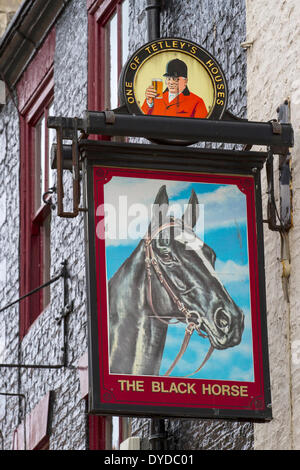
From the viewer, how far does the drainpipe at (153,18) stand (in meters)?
12.2

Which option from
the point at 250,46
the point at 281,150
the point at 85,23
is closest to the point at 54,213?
the point at 85,23

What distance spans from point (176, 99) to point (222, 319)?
1499 mm

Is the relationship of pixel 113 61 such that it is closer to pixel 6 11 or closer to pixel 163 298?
pixel 6 11

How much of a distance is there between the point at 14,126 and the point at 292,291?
8.34 meters

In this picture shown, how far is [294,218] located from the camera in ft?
29.7

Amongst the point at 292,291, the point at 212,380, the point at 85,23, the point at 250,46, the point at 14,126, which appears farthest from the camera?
the point at 14,126

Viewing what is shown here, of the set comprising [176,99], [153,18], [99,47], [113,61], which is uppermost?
[99,47]

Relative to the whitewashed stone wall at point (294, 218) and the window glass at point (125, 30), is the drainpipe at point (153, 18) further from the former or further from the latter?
the whitewashed stone wall at point (294, 218)

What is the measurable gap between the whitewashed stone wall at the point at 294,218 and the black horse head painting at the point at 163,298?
591 mm

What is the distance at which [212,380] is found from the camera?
8.35 metres

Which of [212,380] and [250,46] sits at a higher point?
[250,46]

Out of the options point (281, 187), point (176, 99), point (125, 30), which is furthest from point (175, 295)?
point (125, 30)

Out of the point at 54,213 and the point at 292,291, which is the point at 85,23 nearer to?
the point at 54,213

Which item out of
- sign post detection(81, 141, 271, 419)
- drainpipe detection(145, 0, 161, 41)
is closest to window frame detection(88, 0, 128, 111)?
drainpipe detection(145, 0, 161, 41)
